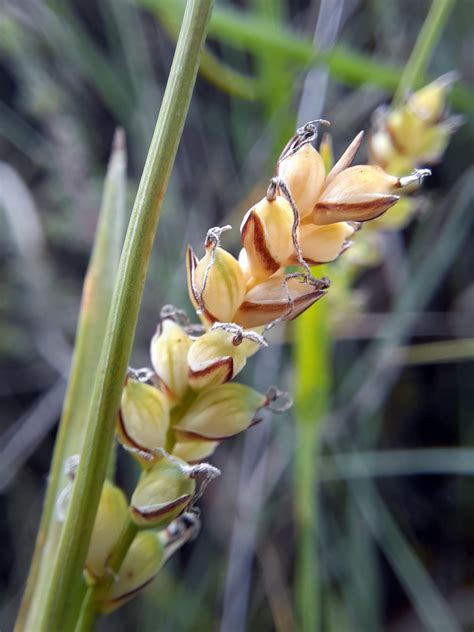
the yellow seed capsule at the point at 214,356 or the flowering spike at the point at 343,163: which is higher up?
the flowering spike at the point at 343,163

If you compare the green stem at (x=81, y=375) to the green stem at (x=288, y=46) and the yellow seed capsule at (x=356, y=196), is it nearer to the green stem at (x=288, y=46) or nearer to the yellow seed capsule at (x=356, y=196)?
the yellow seed capsule at (x=356, y=196)

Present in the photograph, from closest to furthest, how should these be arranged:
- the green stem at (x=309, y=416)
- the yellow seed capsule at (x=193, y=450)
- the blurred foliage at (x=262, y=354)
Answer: the yellow seed capsule at (x=193, y=450), the green stem at (x=309, y=416), the blurred foliage at (x=262, y=354)

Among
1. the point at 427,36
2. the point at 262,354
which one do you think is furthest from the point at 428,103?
the point at 262,354

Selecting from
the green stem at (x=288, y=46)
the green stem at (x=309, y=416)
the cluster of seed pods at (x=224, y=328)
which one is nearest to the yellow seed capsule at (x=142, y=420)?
the cluster of seed pods at (x=224, y=328)

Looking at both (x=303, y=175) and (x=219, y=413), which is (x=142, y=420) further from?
(x=303, y=175)

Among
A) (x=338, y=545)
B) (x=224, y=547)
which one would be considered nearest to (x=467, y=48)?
(x=338, y=545)

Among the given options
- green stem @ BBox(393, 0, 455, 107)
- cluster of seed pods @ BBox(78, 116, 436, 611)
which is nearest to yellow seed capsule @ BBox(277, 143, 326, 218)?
cluster of seed pods @ BBox(78, 116, 436, 611)
